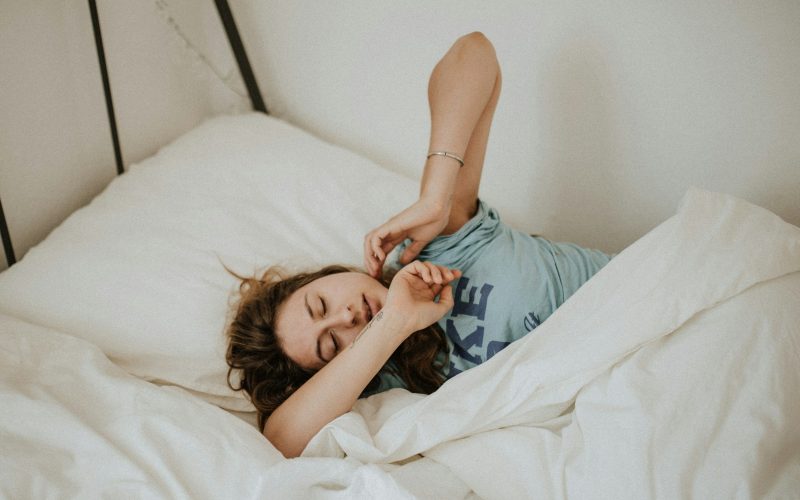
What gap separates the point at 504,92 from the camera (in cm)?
132

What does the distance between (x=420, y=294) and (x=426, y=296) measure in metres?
0.01

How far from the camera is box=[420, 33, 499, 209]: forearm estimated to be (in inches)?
42.0

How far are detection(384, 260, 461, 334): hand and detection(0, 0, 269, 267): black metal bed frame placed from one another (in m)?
0.80

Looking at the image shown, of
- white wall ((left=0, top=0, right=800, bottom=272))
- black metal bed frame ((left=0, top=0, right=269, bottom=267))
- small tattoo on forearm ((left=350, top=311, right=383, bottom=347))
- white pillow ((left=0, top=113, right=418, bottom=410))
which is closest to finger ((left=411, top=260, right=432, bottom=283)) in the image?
small tattoo on forearm ((left=350, top=311, right=383, bottom=347))

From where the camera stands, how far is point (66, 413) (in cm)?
78

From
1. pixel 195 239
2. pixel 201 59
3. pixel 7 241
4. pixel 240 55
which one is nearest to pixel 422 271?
pixel 195 239

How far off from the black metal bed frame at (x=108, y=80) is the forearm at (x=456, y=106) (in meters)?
0.72

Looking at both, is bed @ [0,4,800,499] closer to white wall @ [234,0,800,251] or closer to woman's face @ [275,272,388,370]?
woman's face @ [275,272,388,370]

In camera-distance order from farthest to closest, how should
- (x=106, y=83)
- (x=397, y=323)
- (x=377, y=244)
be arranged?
(x=106, y=83) < (x=377, y=244) < (x=397, y=323)

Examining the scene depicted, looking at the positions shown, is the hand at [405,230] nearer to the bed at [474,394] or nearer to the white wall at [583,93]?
the bed at [474,394]

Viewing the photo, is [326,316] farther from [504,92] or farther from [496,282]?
[504,92]

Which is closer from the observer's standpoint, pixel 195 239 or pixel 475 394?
pixel 475 394

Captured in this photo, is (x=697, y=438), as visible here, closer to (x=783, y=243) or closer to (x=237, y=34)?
(x=783, y=243)

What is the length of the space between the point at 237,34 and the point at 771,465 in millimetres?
1523
